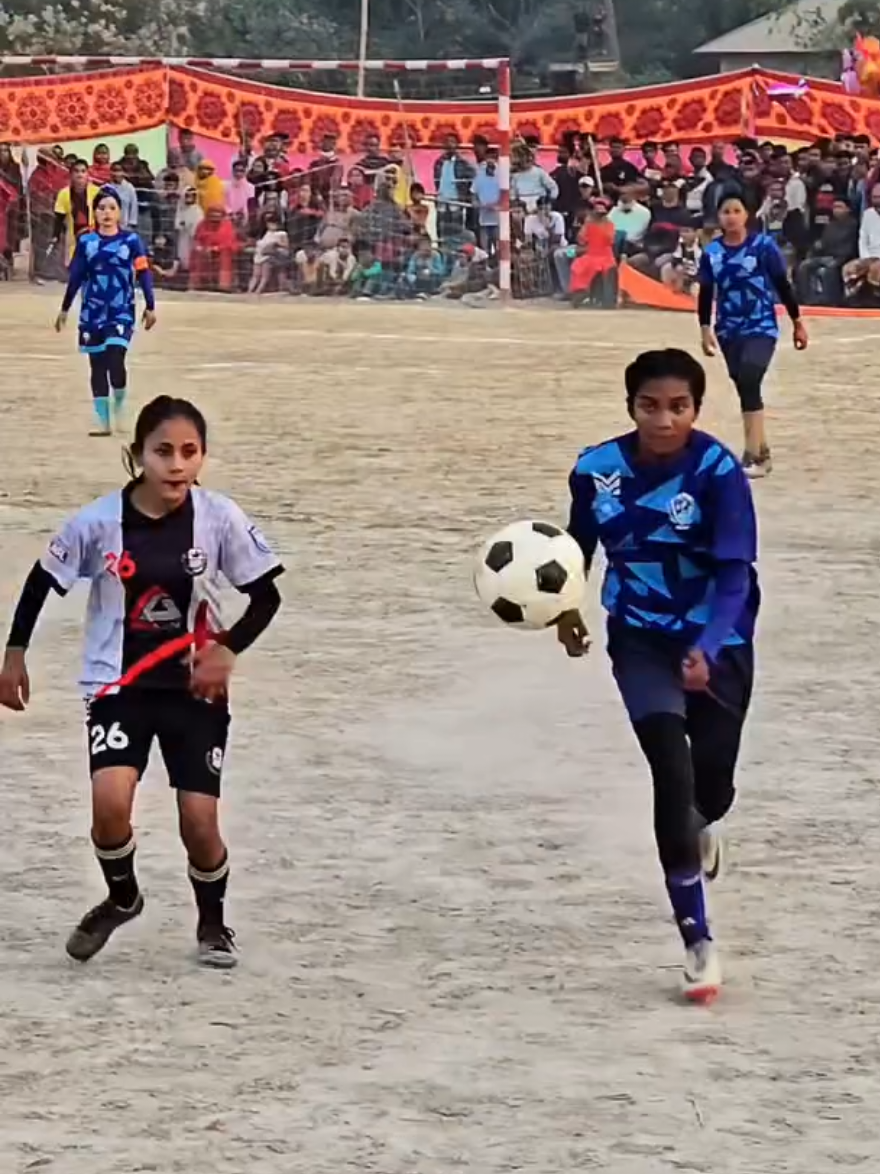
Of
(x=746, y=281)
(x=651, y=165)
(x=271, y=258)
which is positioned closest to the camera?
(x=746, y=281)

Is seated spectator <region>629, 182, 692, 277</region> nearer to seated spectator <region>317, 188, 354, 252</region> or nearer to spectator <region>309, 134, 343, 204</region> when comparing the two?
seated spectator <region>317, 188, 354, 252</region>

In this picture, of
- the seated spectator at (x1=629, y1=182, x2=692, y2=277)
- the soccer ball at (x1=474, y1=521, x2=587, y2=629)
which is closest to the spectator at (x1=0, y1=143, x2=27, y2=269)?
the seated spectator at (x1=629, y1=182, x2=692, y2=277)

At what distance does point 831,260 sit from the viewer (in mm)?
25984

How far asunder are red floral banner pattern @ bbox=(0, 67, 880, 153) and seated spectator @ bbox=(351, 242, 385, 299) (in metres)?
1.78

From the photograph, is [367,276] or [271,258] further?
[271,258]

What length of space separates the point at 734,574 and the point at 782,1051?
104cm

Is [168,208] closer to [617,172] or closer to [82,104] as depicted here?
[82,104]

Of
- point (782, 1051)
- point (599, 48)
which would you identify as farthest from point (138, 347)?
point (599, 48)

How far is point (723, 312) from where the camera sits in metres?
14.2

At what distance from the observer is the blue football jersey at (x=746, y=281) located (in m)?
13.9

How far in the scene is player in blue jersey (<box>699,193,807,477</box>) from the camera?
45.5 feet

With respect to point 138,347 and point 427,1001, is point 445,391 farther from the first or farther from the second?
point 427,1001

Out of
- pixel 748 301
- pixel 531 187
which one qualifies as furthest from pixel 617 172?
pixel 748 301

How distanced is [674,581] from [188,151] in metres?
25.7
